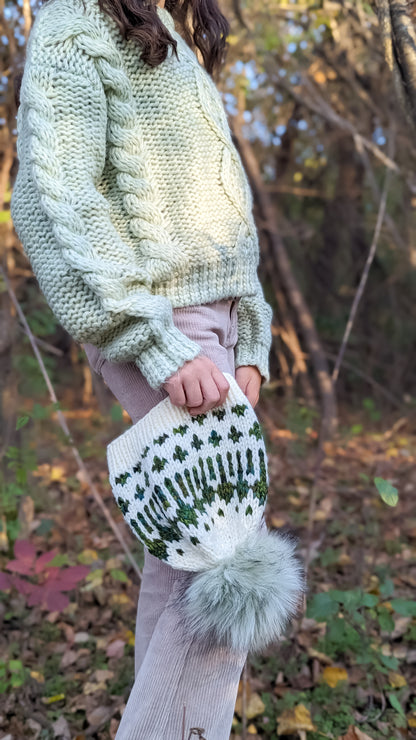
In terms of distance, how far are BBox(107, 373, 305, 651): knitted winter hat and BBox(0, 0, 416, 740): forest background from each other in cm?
52

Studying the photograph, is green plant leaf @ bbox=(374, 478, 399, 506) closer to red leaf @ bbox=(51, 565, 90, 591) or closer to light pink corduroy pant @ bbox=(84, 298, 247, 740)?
light pink corduroy pant @ bbox=(84, 298, 247, 740)

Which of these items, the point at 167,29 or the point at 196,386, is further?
the point at 167,29

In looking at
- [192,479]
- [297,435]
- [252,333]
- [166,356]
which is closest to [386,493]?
[252,333]

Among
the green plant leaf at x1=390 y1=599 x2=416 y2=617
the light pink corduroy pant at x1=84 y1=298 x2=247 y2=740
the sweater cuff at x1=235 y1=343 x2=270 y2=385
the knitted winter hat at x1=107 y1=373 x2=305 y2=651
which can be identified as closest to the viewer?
the knitted winter hat at x1=107 y1=373 x2=305 y2=651

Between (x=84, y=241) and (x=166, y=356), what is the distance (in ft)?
0.86

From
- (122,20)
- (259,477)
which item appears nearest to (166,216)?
(122,20)

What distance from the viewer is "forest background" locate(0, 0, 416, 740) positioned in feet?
6.27

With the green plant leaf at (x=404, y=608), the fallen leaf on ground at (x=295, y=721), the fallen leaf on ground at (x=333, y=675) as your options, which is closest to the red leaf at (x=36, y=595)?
the fallen leaf on ground at (x=295, y=721)

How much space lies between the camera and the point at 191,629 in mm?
1159

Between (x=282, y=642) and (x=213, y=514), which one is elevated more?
(x=213, y=514)

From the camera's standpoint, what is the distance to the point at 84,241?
115 centimetres

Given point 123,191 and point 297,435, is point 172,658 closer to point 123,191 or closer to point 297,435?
point 123,191

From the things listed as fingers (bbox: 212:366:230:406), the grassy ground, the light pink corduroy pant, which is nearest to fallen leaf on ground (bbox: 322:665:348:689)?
the grassy ground

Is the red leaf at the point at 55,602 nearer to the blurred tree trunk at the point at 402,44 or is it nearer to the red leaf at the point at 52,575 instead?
the red leaf at the point at 52,575
